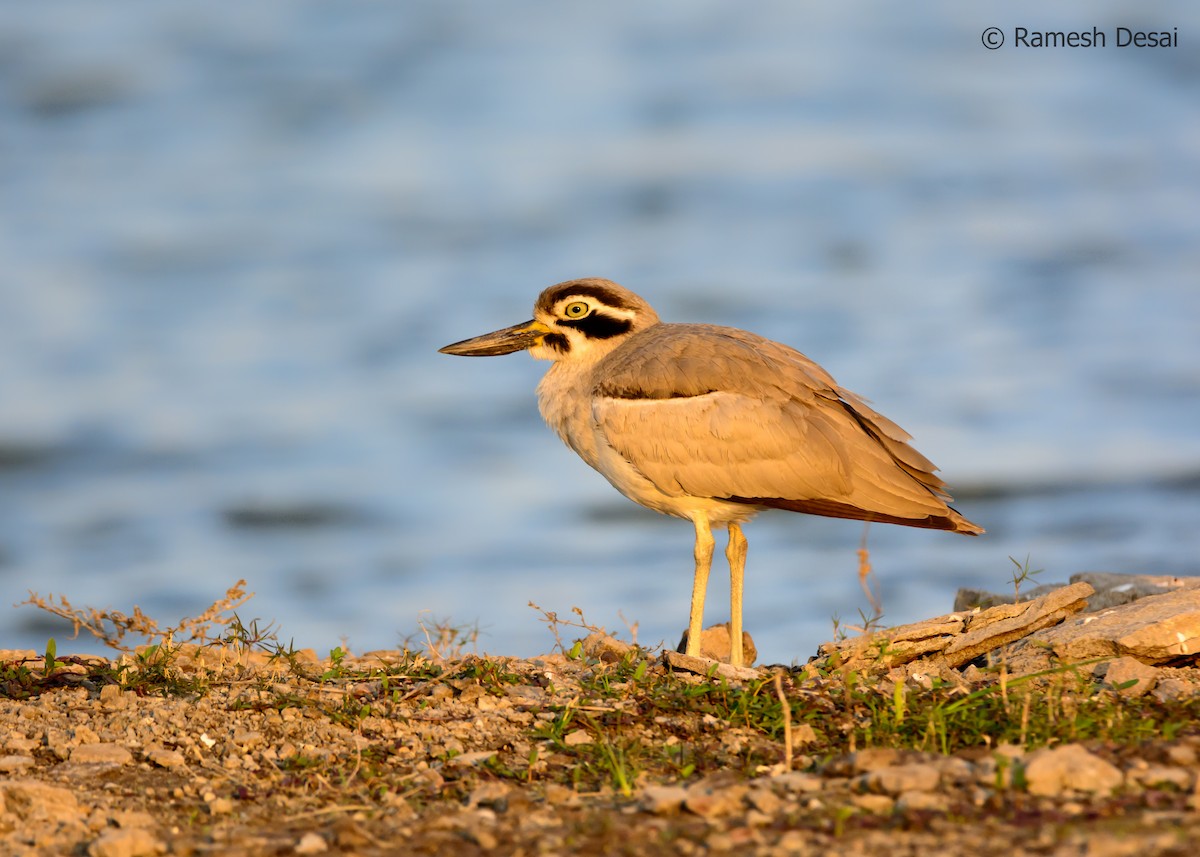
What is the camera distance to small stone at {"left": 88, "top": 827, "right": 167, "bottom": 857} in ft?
14.2

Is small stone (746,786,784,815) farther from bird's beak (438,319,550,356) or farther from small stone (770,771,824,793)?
bird's beak (438,319,550,356)

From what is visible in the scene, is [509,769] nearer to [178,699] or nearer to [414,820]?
[414,820]

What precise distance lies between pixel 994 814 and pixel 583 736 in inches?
66.0

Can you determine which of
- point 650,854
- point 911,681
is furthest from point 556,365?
point 650,854

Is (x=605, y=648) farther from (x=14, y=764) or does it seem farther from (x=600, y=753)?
(x=14, y=764)

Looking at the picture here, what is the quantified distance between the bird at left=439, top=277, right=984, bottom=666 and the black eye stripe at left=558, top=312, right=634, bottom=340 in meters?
0.52

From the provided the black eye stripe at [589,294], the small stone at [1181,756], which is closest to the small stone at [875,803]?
the small stone at [1181,756]

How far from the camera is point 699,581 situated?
7.54 m

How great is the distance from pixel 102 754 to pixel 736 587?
346 cm

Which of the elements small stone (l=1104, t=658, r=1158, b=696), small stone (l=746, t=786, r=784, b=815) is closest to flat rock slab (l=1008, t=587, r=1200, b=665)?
small stone (l=1104, t=658, r=1158, b=696)

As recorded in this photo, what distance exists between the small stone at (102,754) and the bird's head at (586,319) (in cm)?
390

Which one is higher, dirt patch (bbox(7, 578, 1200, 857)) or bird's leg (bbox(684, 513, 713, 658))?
bird's leg (bbox(684, 513, 713, 658))

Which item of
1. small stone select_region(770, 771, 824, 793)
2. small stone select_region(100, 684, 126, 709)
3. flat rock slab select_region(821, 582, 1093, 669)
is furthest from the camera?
Answer: flat rock slab select_region(821, 582, 1093, 669)

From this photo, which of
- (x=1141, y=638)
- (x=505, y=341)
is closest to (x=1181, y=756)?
(x=1141, y=638)
